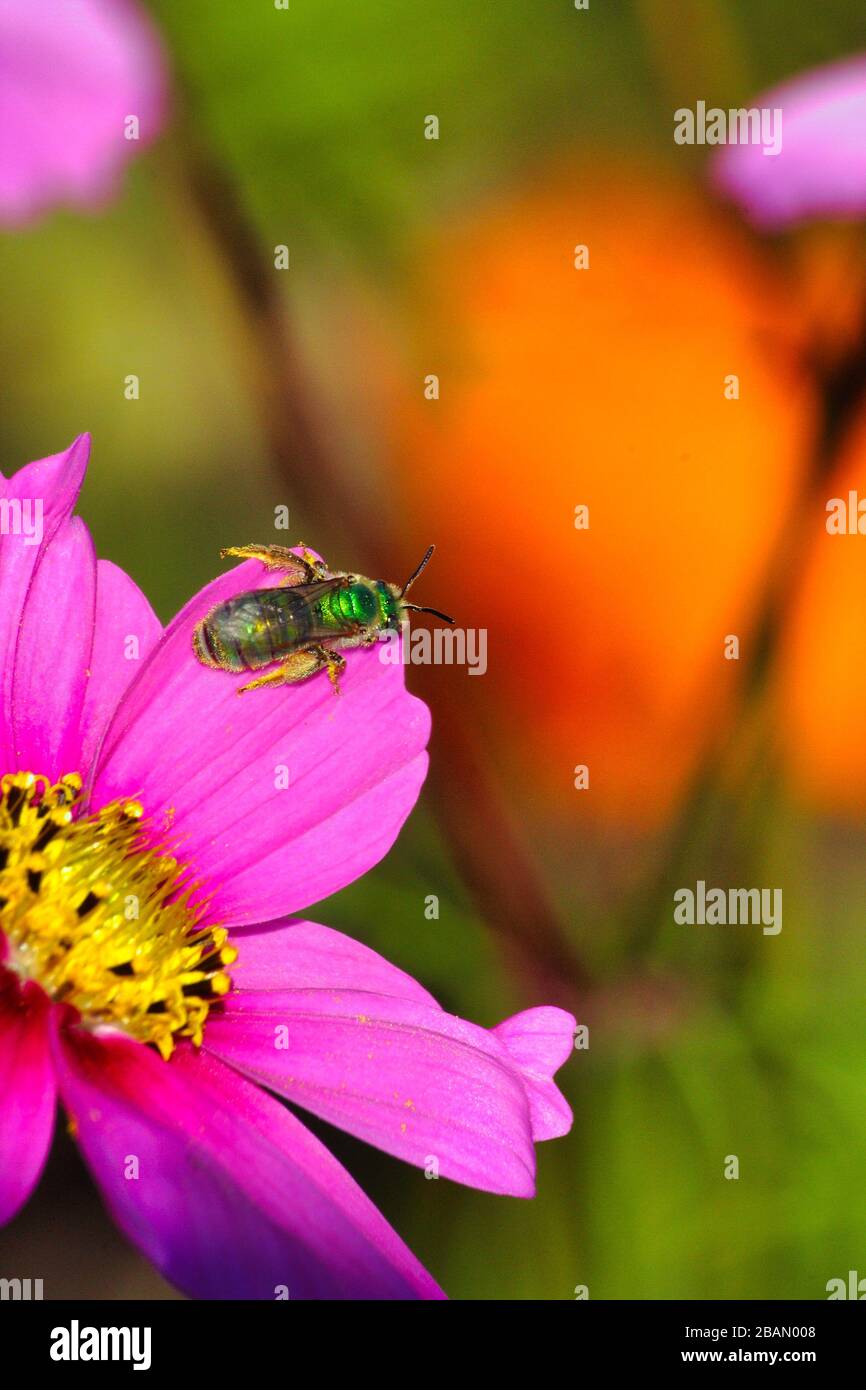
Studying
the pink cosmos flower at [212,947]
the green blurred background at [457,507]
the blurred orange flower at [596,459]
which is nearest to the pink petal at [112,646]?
the pink cosmos flower at [212,947]

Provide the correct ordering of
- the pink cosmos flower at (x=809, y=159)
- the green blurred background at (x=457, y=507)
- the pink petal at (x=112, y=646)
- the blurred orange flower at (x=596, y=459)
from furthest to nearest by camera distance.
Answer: the blurred orange flower at (x=596, y=459) → the green blurred background at (x=457, y=507) → the pink cosmos flower at (x=809, y=159) → the pink petal at (x=112, y=646)

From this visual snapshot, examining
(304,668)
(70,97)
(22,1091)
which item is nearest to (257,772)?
(304,668)

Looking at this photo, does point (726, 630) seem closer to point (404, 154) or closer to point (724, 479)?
point (724, 479)

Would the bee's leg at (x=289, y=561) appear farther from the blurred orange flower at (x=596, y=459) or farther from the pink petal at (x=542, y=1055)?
the blurred orange flower at (x=596, y=459)

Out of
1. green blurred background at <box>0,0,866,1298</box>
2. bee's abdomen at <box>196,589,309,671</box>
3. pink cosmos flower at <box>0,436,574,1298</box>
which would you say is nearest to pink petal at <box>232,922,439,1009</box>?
pink cosmos flower at <box>0,436,574,1298</box>

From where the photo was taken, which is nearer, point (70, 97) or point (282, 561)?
point (282, 561)

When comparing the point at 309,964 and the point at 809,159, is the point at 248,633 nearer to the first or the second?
the point at 309,964
